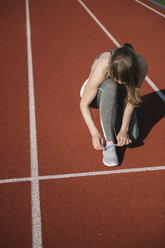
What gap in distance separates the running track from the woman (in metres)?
0.29

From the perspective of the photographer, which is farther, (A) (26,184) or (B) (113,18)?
(B) (113,18)

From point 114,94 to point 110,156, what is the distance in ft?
2.18

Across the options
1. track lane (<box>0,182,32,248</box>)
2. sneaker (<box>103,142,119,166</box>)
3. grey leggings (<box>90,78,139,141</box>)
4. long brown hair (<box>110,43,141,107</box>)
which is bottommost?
track lane (<box>0,182,32,248</box>)

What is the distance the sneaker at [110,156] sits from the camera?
10.5 ft

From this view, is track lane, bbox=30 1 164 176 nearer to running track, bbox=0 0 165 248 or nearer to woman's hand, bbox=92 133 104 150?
running track, bbox=0 0 165 248

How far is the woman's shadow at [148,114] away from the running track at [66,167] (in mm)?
14

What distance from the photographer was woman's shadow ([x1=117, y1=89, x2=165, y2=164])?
3.63 metres

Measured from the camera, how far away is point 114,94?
3.07 meters

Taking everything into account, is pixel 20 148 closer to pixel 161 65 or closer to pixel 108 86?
pixel 108 86

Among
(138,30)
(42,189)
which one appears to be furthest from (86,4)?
(42,189)

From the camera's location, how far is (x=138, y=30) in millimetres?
7672

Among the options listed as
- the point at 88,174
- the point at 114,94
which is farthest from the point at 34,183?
the point at 114,94

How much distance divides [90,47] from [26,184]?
14.3 feet

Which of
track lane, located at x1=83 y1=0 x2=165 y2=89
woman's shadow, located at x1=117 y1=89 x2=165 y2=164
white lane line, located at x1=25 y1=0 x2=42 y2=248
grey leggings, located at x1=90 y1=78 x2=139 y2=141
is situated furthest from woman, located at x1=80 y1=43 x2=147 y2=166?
track lane, located at x1=83 y1=0 x2=165 y2=89
